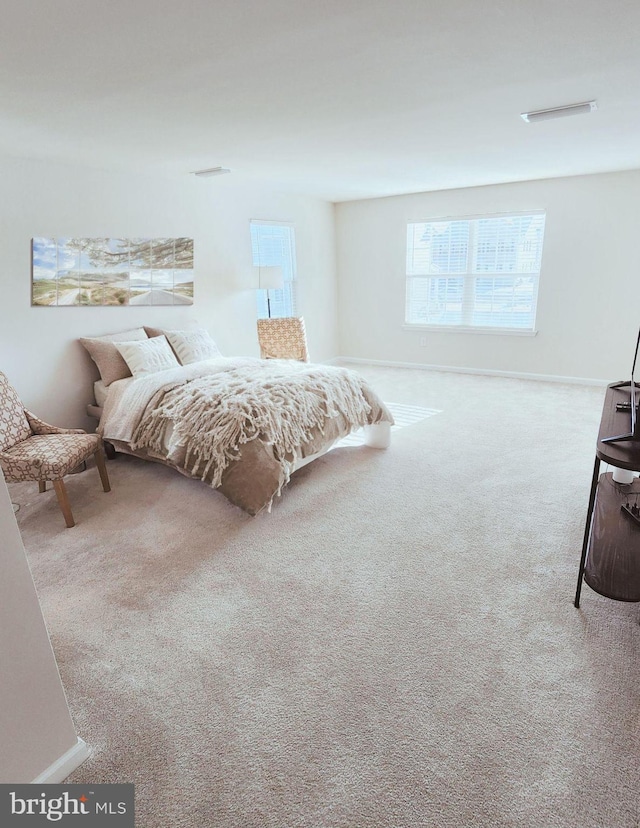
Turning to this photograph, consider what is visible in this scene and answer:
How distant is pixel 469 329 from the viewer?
6.52m

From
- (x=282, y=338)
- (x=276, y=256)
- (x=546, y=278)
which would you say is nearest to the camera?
(x=282, y=338)

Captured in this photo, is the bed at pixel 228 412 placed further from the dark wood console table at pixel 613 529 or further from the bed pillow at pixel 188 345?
the dark wood console table at pixel 613 529

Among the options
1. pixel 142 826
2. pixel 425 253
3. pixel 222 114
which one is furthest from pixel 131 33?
pixel 425 253

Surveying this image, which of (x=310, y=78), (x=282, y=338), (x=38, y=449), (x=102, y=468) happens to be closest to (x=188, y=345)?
(x=282, y=338)

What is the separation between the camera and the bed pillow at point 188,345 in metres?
4.63

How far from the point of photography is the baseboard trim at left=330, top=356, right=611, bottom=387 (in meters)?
5.97

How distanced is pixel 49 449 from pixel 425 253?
5257 mm

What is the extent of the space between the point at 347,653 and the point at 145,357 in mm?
3077

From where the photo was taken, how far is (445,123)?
319 cm

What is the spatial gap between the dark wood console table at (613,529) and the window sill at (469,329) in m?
3.61

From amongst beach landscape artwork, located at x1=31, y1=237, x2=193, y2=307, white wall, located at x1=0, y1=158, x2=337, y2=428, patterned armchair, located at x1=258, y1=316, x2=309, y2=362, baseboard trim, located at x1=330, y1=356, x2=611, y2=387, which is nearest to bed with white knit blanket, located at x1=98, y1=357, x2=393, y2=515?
white wall, located at x1=0, y1=158, x2=337, y2=428

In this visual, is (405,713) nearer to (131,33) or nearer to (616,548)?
(616,548)

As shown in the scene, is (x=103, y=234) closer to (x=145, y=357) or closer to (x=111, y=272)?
(x=111, y=272)

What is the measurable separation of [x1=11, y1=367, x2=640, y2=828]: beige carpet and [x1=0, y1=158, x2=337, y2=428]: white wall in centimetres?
122
